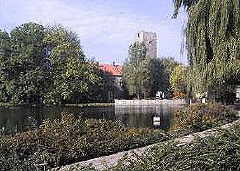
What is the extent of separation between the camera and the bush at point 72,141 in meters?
9.66

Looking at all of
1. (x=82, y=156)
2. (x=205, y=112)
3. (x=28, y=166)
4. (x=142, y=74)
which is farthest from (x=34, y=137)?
(x=142, y=74)

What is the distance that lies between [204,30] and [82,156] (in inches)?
247

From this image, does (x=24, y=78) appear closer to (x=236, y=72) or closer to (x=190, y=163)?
(x=236, y=72)

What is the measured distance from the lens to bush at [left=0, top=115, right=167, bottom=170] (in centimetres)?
966

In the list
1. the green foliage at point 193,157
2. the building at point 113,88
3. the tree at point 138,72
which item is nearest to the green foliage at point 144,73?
the tree at point 138,72

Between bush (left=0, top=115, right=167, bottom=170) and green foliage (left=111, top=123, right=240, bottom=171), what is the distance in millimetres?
5684

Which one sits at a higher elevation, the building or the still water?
the building

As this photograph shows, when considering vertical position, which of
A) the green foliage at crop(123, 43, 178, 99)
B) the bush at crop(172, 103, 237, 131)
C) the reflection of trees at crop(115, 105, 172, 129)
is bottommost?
the reflection of trees at crop(115, 105, 172, 129)

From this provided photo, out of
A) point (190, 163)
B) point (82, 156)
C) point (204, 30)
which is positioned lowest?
point (82, 156)

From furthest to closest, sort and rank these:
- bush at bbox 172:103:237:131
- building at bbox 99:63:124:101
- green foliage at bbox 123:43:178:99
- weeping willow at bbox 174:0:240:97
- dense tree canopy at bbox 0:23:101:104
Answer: building at bbox 99:63:124:101 → green foliage at bbox 123:43:178:99 → dense tree canopy at bbox 0:23:101:104 → bush at bbox 172:103:237:131 → weeping willow at bbox 174:0:240:97

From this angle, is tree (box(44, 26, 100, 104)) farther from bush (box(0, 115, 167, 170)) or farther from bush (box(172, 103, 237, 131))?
bush (box(0, 115, 167, 170))

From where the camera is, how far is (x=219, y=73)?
1444 cm

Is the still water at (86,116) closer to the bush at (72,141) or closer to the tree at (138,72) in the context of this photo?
the bush at (72,141)

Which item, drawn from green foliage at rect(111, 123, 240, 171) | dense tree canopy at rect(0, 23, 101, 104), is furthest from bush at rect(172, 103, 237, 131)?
dense tree canopy at rect(0, 23, 101, 104)
